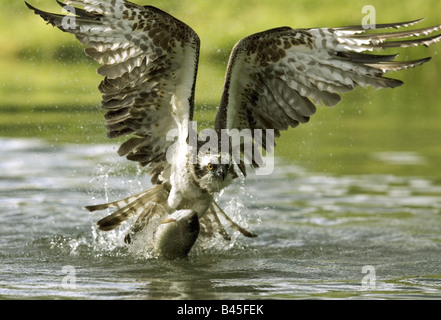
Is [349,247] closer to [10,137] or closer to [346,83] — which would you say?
[346,83]

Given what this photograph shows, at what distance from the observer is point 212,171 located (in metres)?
7.29

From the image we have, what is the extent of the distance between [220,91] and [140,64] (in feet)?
30.8

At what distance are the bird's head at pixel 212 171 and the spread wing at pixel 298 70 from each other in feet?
1.26

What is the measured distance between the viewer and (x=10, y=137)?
1309 cm

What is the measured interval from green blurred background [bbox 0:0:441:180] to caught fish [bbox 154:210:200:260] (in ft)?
14.8

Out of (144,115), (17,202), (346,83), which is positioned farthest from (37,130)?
(346,83)

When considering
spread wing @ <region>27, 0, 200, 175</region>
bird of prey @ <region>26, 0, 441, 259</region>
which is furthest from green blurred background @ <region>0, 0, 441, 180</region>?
spread wing @ <region>27, 0, 200, 175</region>

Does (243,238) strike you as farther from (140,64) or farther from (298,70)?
(140,64)

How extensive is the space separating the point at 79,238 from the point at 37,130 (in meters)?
5.28

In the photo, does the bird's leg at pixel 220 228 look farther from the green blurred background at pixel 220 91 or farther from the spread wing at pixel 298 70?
the green blurred background at pixel 220 91

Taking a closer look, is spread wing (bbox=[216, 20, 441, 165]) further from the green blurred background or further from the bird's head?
the green blurred background

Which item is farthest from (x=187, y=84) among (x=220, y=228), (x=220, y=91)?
(x=220, y=91)

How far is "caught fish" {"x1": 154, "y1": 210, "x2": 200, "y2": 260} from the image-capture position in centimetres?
741

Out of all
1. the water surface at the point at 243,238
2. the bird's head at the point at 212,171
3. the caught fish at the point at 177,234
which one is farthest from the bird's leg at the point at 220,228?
the bird's head at the point at 212,171
